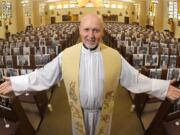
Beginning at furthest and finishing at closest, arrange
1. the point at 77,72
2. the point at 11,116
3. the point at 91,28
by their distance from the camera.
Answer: the point at 11,116
the point at 77,72
the point at 91,28

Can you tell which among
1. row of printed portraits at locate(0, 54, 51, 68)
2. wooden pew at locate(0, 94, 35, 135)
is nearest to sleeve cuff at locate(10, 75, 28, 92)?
wooden pew at locate(0, 94, 35, 135)

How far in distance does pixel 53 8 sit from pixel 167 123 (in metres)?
38.8

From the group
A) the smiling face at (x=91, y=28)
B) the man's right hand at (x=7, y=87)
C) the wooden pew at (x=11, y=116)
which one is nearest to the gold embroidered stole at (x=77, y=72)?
the smiling face at (x=91, y=28)

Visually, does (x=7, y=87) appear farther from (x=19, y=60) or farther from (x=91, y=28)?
(x=19, y=60)

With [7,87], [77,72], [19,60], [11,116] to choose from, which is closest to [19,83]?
[7,87]

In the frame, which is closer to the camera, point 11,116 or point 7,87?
point 7,87

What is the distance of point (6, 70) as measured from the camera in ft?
16.1

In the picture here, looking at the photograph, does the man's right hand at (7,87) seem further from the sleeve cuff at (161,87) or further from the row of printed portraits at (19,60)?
the row of printed portraits at (19,60)

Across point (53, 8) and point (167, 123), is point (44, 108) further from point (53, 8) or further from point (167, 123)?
point (53, 8)

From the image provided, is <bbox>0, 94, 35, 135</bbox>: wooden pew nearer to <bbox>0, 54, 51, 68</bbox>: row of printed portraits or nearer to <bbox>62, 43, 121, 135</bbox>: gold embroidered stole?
<bbox>62, 43, 121, 135</bbox>: gold embroidered stole

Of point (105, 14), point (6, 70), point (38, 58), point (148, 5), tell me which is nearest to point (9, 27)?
point (148, 5)

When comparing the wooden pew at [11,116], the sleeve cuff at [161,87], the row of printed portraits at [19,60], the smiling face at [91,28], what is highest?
the smiling face at [91,28]

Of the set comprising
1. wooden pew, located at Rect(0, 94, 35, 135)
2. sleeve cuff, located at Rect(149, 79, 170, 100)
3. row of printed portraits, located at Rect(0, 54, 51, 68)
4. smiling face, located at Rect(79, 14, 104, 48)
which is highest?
smiling face, located at Rect(79, 14, 104, 48)

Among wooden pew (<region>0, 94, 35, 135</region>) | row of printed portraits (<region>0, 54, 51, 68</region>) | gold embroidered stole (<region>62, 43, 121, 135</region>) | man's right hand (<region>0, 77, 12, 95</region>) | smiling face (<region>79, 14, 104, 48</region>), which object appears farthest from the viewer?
row of printed portraits (<region>0, 54, 51, 68</region>)
